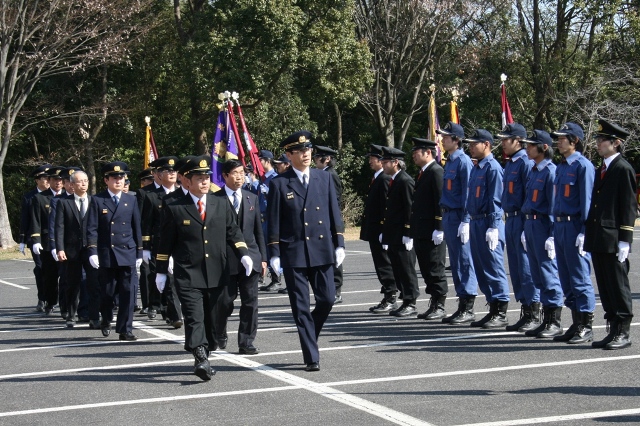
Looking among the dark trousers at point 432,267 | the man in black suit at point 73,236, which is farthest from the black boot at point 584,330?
the man in black suit at point 73,236

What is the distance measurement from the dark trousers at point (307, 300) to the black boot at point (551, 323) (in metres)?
2.61

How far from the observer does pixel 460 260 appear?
11430 millimetres

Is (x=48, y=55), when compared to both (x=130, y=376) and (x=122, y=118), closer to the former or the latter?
(x=122, y=118)

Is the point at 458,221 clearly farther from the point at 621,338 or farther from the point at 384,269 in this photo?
the point at 621,338

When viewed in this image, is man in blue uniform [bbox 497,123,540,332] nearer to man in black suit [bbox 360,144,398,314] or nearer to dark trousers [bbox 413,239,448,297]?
dark trousers [bbox 413,239,448,297]

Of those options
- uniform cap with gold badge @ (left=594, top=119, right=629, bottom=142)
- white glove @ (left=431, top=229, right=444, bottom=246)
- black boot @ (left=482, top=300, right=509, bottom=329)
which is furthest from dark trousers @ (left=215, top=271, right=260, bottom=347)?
uniform cap with gold badge @ (left=594, top=119, right=629, bottom=142)

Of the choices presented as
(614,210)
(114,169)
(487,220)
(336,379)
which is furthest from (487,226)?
(114,169)

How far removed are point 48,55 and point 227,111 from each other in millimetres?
15290

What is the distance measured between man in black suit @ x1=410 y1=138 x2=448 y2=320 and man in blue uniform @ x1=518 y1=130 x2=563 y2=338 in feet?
4.94

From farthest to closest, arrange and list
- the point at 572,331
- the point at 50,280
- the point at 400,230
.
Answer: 1. the point at 50,280
2. the point at 400,230
3. the point at 572,331

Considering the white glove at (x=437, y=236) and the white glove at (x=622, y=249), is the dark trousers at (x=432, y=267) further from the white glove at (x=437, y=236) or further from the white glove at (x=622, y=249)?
the white glove at (x=622, y=249)

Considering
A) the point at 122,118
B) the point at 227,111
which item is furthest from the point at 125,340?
the point at 122,118

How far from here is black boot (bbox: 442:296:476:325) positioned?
445 inches

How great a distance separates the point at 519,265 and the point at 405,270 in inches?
76.5
